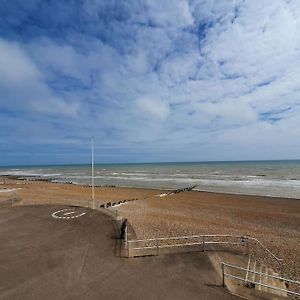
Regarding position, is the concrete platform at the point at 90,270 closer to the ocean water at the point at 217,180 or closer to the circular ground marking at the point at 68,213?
the circular ground marking at the point at 68,213

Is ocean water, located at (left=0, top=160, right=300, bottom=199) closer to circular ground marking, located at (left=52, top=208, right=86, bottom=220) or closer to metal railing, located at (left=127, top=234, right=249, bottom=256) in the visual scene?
metal railing, located at (left=127, top=234, right=249, bottom=256)

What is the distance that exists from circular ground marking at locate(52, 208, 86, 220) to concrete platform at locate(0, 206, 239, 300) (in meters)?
3.83

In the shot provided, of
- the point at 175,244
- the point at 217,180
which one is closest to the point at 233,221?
the point at 175,244

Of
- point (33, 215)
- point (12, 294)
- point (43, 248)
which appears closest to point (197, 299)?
point (12, 294)

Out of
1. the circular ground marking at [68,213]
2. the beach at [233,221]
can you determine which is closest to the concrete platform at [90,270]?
the circular ground marking at [68,213]

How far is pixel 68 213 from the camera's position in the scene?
2080 centimetres

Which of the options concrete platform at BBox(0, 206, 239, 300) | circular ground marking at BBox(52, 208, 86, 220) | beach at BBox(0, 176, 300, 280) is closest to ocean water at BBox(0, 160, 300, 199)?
beach at BBox(0, 176, 300, 280)

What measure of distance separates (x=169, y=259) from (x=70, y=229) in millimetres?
7257

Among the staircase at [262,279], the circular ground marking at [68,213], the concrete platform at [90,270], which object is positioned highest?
the circular ground marking at [68,213]

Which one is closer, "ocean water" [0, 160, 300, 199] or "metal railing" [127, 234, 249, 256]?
"metal railing" [127, 234, 249, 256]

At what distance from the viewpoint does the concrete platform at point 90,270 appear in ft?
28.7

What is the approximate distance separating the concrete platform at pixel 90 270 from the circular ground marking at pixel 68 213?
383 centimetres

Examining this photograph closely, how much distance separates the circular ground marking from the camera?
63.6 ft

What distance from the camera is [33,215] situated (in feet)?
65.2
